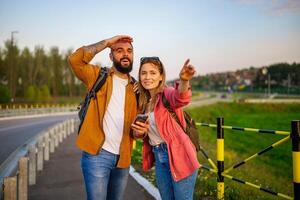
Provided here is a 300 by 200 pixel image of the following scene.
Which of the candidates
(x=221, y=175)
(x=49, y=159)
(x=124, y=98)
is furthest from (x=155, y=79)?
(x=49, y=159)

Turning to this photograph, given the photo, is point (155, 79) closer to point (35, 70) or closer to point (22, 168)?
point (22, 168)

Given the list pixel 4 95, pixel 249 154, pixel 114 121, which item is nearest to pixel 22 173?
pixel 114 121

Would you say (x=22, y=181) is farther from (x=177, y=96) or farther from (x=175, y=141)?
(x=177, y=96)

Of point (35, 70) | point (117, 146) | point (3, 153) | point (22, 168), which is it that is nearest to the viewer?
point (117, 146)

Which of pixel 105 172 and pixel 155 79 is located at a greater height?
pixel 155 79

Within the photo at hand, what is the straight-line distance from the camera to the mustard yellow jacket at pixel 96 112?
3.77 metres

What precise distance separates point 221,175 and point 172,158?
2784mm

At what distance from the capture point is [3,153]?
13.0 metres

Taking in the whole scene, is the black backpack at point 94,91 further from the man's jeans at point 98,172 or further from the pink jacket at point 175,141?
the pink jacket at point 175,141

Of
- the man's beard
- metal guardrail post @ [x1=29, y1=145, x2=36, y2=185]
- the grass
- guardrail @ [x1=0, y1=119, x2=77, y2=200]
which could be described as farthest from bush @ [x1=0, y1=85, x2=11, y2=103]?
the man's beard

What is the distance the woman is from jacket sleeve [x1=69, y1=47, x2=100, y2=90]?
1.71 ft

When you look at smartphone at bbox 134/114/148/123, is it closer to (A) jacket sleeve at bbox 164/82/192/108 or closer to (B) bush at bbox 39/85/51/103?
Result: (A) jacket sleeve at bbox 164/82/192/108

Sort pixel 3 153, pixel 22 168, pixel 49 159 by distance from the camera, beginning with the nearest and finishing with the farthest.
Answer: pixel 22 168, pixel 49 159, pixel 3 153

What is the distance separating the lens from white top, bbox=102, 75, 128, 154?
3.81 meters
